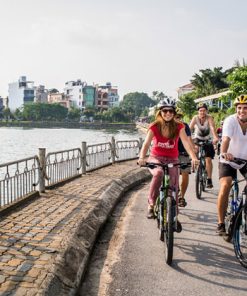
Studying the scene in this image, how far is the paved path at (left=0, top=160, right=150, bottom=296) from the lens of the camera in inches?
142

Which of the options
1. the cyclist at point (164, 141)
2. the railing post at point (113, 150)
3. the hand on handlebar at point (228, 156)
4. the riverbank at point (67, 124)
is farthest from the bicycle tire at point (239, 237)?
the riverbank at point (67, 124)

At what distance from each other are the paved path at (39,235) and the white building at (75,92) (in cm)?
13934

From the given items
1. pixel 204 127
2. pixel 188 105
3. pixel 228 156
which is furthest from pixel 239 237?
pixel 188 105

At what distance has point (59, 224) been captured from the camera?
562cm

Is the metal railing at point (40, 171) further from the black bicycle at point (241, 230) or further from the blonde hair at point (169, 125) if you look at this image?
the black bicycle at point (241, 230)

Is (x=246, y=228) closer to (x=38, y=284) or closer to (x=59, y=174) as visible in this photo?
(x=38, y=284)

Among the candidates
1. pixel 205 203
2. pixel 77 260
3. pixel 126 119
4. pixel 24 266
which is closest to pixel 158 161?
pixel 77 260

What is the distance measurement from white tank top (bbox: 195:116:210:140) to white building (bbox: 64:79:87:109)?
139 m

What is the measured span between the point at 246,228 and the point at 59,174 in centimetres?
625

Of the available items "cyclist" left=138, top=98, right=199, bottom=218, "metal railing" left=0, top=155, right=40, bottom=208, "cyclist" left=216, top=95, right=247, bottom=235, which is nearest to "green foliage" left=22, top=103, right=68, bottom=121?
"metal railing" left=0, top=155, right=40, bottom=208

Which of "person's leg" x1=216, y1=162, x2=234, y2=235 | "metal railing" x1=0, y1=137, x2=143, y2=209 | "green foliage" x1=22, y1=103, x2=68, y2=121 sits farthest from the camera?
"green foliage" x1=22, y1=103, x2=68, y2=121

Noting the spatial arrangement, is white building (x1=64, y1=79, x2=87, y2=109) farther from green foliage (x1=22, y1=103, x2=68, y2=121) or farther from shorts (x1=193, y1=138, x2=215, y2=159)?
shorts (x1=193, y1=138, x2=215, y2=159)

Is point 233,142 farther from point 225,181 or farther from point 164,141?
point 164,141

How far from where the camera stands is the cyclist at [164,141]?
5.09 meters
